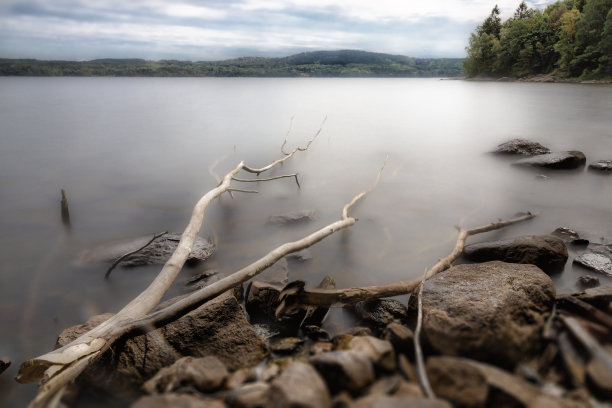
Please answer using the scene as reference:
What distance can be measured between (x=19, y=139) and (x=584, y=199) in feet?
74.5

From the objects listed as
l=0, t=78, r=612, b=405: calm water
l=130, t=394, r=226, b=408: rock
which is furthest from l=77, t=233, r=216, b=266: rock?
l=130, t=394, r=226, b=408: rock

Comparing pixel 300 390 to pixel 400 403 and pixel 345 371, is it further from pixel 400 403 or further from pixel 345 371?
pixel 400 403

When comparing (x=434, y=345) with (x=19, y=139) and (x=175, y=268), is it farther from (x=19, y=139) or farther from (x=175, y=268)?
(x=19, y=139)

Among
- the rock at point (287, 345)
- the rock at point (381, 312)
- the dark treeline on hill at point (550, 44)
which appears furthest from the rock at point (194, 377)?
the dark treeline on hill at point (550, 44)

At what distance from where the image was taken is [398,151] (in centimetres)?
1566

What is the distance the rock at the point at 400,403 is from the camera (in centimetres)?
176

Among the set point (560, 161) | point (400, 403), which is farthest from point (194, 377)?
point (560, 161)

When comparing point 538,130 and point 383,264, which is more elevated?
point 538,130

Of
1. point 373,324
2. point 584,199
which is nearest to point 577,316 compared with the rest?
point 373,324

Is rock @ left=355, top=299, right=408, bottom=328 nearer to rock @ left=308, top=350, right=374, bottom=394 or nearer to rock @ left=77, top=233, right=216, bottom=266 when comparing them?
rock @ left=308, top=350, right=374, bottom=394

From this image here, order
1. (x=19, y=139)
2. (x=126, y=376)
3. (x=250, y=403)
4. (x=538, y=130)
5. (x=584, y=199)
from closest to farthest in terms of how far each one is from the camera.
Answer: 1. (x=250, y=403)
2. (x=126, y=376)
3. (x=584, y=199)
4. (x=19, y=139)
5. (x=538, y=130)

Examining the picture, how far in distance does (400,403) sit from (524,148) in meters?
14.3

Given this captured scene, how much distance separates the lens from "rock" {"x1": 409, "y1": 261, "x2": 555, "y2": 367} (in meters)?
2.45

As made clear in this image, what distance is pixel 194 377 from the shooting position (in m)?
2.43
